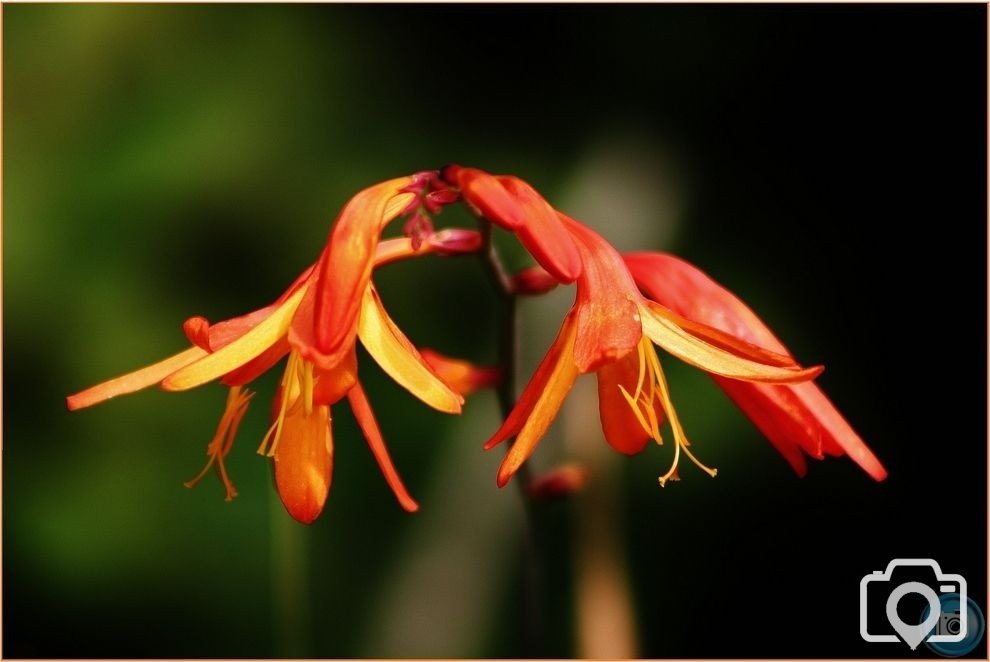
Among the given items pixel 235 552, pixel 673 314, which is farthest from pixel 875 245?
pixel 235 552

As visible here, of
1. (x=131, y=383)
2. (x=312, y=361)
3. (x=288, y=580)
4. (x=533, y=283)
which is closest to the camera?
(x=312, y=361)

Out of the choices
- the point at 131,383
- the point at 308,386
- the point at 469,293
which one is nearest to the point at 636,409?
the point at 308,386

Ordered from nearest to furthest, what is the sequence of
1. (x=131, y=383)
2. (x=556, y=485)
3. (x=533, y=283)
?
(x=131, y=383)
(x=533, y=283)
(x=556, y=485)

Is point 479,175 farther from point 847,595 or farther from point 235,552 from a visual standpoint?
point 847,595

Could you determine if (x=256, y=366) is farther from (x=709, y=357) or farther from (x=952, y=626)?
(x=952, y=626)

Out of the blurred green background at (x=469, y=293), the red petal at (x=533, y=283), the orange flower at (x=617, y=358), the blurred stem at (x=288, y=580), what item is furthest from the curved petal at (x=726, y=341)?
the blurred stem at (x=288, y=580)

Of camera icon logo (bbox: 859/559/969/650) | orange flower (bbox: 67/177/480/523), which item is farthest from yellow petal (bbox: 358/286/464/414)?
camera icon logo (bbox: 859/559/969/650)

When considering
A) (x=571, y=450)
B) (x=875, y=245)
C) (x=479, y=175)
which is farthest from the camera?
(x=875, y=245)

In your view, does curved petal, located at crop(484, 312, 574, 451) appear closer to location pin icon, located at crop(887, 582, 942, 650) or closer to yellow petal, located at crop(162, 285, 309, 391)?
yellow petal, located at crop(162, 285, 309, 391)
